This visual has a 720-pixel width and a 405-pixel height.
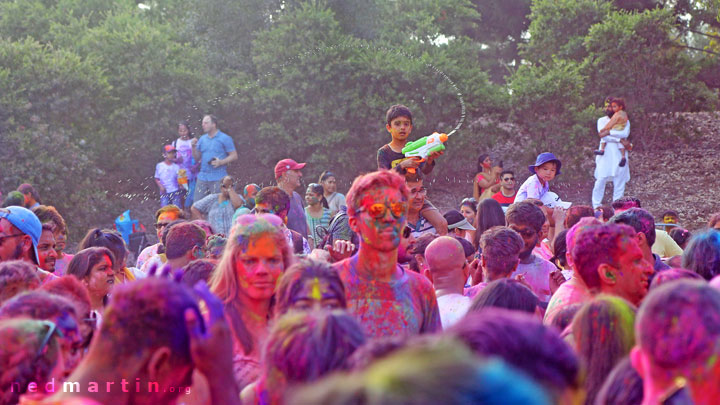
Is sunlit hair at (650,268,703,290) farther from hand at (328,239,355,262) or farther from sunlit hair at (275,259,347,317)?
hand at (328,239,355,262)

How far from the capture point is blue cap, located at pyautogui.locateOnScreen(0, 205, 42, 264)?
5449 millimetres

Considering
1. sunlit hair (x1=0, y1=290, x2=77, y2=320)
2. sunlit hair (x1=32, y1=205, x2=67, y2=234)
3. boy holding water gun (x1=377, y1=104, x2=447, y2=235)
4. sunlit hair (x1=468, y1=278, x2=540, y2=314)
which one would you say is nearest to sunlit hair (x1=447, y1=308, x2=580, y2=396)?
sunlit hair (x1=0, y1=290, x2=77, y2=320)

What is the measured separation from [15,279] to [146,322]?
1.99 m

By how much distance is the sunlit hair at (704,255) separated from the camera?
488 centimetres

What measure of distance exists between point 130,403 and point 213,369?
0.35 metres

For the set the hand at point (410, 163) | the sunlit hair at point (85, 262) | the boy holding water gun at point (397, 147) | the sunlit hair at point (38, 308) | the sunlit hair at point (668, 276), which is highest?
the boy holding water gun at point (397, 147)

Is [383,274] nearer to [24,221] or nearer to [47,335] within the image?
[47,335]

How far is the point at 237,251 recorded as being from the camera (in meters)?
4.20

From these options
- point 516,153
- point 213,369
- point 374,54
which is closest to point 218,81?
point 374,54

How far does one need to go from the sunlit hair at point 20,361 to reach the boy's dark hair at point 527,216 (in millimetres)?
4803

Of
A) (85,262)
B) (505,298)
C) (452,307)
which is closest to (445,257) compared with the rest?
(452,307)

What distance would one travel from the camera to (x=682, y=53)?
18.9m

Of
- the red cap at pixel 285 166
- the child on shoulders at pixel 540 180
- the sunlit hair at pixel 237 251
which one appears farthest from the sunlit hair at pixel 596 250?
the red cap at pixel 285 166

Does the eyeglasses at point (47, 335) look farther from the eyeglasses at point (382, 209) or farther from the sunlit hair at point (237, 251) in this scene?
the eyeglasses at point (382, 209)
